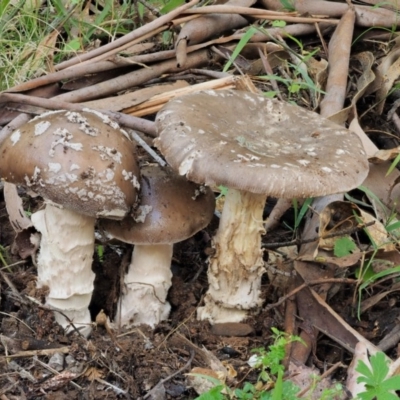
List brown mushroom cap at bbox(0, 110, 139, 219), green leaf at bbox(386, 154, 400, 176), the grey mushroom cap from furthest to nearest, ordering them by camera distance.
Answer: green leaf at bbox(386, 154, 400, 176) < brown mushroom cap at bbox(0, 110, 139, 219) < the grey mushroom cap

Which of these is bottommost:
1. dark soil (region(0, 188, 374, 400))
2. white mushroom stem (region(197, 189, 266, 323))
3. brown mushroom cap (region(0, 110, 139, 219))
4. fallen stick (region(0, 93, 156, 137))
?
dark soil (region(0, 188, 374, 400))

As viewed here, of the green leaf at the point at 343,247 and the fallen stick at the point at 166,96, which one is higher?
the fallen stick at the point at 166,96

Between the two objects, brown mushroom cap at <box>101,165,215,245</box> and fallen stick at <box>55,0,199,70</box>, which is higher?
fallen stick at <box>55,0,199,70</box>

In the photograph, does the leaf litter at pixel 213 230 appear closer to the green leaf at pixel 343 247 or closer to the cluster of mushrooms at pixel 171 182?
the green leaf at pixel 343 247

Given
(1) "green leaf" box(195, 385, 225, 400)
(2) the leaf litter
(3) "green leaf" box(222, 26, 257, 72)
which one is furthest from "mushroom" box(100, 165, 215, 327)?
(3) "green leaf" box(222, 26, 257, 72)

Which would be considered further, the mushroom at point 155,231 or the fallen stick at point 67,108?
the fallen stick at point 67,108

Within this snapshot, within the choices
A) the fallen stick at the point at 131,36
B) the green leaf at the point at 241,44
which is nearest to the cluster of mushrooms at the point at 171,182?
the green leaf at the point at 241,44

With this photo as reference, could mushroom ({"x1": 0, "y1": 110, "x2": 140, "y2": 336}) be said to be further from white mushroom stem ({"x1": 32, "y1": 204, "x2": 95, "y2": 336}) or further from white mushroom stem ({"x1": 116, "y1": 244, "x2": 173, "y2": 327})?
white mushroom stem ({"x1": 116, "y1": 244, "x2": 173, "y2": 327})

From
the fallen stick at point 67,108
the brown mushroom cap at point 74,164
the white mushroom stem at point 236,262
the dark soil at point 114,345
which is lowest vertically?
the dark soil at point 114,345
